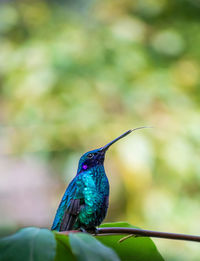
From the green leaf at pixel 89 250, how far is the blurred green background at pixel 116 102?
201cm

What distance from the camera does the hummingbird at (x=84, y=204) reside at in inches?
45.1

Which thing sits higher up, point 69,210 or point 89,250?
point 89,250

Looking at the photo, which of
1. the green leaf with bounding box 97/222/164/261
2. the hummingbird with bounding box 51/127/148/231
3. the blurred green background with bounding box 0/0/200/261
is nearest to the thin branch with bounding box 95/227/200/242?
the green leaf with bounding box 97/222/164/261

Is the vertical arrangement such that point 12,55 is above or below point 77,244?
above

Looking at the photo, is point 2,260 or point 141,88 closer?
point 2,260

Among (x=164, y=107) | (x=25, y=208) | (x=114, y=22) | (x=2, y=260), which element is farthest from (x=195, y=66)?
A: (x=2, y=260)

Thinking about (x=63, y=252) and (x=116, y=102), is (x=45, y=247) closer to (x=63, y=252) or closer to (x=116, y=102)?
(x=63, y=252)

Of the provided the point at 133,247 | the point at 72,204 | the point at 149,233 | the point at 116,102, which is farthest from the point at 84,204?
the point at 116,102

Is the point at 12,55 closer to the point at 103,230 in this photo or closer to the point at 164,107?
the point at 164,107

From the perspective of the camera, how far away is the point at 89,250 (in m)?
0.62

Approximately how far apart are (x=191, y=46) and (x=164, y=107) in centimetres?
62

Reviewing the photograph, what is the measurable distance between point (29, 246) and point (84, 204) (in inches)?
22.9

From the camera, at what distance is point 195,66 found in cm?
326

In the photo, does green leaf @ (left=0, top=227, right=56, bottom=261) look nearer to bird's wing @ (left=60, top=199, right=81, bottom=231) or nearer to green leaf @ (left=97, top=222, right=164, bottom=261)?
green leaf @ (left=97, top=222, right=164, bottom=261)
